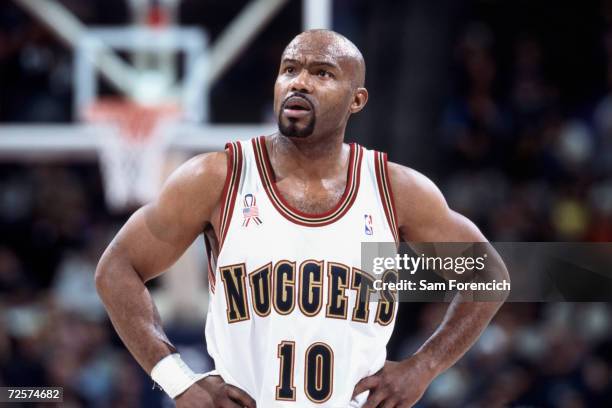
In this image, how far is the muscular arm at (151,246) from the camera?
4.05 meters

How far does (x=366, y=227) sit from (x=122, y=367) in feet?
15.7

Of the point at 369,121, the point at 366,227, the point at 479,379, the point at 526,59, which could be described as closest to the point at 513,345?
the point at 479,379

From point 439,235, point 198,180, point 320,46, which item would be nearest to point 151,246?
point 198,180

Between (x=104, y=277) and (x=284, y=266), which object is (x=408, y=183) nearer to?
(x=284, y=266)

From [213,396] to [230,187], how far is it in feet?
2.73

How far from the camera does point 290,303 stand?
402 centimetres

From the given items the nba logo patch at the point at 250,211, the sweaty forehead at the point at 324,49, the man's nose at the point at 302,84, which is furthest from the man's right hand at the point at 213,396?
the sweaty forehead at the point at 324,49

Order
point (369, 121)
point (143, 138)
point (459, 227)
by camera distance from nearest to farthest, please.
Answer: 1. point (459, 227)
2. point (143, 138)
3. point (369, 121)

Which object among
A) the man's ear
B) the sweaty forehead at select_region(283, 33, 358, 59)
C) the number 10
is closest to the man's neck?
the man's ear

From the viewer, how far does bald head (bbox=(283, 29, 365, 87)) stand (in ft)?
13.5

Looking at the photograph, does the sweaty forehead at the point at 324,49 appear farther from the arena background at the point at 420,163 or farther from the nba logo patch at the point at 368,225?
the arena background at the point at 420,163

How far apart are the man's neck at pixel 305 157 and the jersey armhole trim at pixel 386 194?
0.15 metres

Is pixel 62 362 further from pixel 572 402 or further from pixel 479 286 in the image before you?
pixel 479 286

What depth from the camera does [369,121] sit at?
10.7 m
